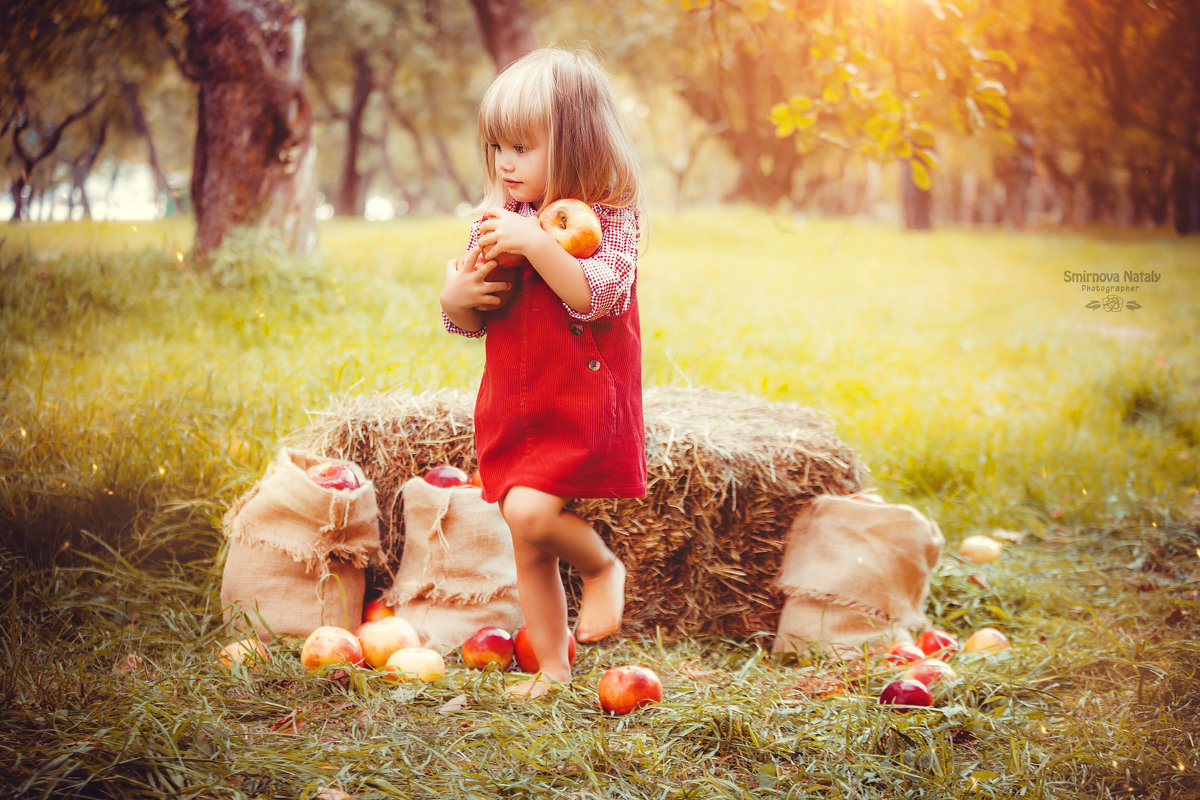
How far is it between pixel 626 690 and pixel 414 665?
0.69 meters

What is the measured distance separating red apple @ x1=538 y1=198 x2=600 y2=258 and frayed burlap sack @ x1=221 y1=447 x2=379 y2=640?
50.3 inches

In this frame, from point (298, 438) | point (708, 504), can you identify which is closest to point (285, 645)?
point (298, 438)

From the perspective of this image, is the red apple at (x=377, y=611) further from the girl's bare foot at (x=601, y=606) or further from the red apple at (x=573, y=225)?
the red apple at (x=573, y=225)

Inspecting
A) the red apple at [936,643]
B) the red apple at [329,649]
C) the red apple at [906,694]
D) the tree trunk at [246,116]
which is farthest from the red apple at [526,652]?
the tree trunk at [246,116]

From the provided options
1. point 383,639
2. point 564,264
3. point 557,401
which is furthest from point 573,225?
point 383,639

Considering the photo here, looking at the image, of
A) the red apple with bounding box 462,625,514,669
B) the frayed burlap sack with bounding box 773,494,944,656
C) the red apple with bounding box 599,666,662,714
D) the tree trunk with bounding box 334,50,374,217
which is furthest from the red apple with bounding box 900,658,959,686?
the tree trunk with bounding box 334,50,374,217

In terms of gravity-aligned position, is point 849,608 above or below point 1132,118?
below

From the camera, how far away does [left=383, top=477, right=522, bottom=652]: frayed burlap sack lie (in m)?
3.05

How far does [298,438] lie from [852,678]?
238 cm

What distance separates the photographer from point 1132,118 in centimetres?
684

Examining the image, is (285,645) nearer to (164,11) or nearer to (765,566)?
(765,566)

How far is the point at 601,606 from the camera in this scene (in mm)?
2570

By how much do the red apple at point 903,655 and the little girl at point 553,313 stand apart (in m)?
1.20

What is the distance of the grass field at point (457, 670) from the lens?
2.18 metres
